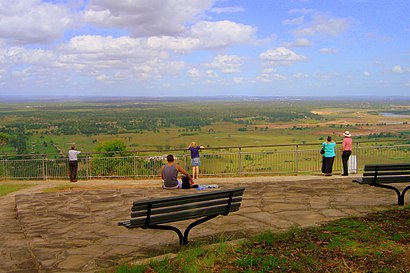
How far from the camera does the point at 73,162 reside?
16625mm

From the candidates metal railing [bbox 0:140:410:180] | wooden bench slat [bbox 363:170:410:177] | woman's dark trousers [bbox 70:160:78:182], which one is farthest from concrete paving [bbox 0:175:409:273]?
woman's dark trousers [bbox 70:160:78:182]

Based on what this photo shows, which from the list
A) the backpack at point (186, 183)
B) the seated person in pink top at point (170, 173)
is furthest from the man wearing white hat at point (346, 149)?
the seated person in pink top at point (170, 173)

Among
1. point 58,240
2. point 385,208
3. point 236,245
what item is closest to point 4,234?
point 58,240

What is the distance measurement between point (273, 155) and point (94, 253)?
1125 centimetres

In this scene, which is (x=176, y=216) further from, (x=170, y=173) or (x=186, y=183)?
(x=186, y=183)

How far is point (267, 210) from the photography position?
8172 millimetres

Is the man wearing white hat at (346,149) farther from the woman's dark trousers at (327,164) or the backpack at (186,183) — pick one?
the backpack at (186,183)

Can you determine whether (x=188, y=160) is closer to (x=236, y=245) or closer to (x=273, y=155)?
(x=273, y=155)

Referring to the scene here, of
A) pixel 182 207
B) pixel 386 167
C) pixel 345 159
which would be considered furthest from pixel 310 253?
pixel 345 159

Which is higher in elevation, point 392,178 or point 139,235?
point 392,178

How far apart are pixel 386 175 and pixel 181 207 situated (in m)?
4.50

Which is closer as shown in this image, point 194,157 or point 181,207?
point 181,207

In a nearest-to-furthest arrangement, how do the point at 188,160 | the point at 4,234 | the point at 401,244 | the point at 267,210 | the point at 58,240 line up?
the point at 401,244 → the point at 58,240 → the point at 4,234 → the point at 267,210 → the point at 188,160

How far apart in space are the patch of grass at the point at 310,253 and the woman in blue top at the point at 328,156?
345 inches
